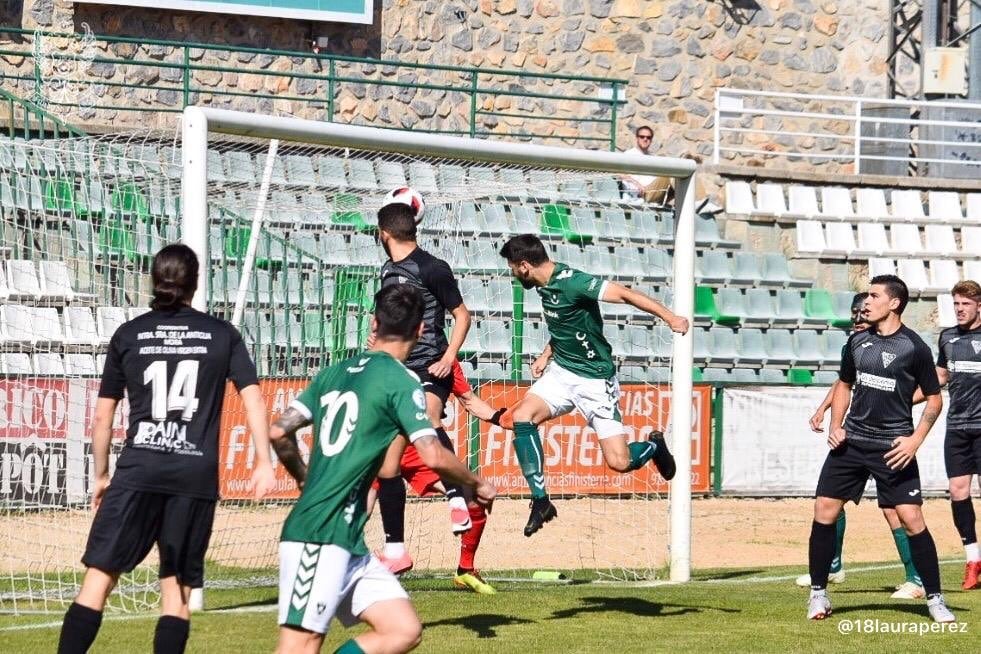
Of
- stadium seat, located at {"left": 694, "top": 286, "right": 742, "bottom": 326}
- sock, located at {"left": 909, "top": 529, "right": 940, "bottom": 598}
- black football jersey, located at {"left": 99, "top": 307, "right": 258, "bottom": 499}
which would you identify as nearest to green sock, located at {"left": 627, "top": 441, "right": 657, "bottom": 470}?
sock, located at {"left": 909, "top": 529, "right": 940, "bottom": 598}

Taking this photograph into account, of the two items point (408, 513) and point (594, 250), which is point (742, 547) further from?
point (594, 250)

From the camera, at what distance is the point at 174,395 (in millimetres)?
5867

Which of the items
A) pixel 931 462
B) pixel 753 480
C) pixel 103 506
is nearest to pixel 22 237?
pixel 103 506

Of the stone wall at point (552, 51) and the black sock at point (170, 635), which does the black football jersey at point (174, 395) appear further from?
the stone wall at point (552, 51)

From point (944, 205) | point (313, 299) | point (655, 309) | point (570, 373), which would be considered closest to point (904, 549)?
point (570, 373)

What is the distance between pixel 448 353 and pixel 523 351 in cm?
600

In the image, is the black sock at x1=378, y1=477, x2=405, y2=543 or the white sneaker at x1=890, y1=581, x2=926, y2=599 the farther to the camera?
the white sneaker at x1=890, y1=581, x2=926, y2=599

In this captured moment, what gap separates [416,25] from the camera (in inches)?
885

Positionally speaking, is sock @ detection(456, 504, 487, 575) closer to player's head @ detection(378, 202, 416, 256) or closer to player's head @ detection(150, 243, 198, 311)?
player's head @ detection(378, 202, 416, 256)

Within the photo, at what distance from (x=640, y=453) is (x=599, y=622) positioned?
1361 mm

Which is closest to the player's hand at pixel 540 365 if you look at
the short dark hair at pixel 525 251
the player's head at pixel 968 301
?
the short dark hair at pixel 525 251

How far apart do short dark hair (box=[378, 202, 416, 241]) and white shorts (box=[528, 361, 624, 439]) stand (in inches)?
59.1

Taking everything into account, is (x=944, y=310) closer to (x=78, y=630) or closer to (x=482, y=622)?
(x=482, y=622)

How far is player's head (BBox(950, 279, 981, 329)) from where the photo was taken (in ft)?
35.5
